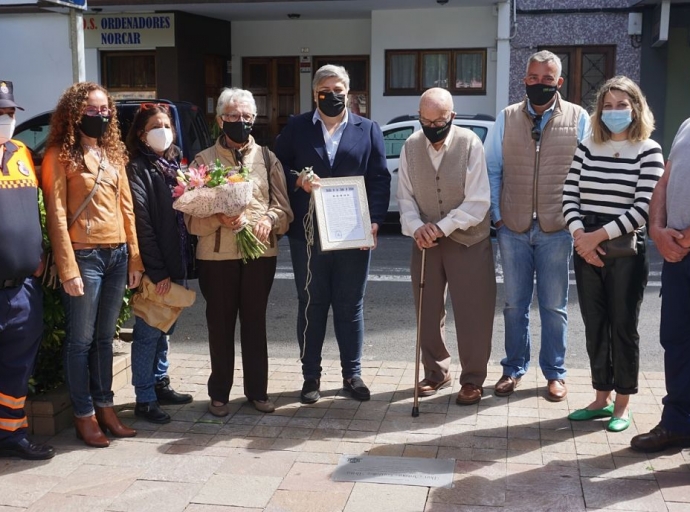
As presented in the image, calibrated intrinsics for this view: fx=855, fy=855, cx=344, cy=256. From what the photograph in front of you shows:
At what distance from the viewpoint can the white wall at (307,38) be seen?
768 inches

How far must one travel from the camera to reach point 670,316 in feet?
15.5

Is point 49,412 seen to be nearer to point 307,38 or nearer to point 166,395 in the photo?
point 166,395

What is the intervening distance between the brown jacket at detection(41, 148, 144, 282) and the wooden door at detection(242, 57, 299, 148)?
15159mm

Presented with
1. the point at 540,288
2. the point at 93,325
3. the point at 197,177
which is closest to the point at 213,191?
the point at 197,177

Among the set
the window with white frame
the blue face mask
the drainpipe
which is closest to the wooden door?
the window with white frame

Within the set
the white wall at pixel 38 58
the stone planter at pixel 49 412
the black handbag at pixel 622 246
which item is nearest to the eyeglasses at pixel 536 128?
the black handbag at pixel 622 246

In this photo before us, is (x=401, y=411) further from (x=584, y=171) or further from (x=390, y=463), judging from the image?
(x=584, y=171)

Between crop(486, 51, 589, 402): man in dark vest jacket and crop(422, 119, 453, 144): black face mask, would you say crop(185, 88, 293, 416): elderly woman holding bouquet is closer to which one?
crop(422, 119, 453, 144): black face mask

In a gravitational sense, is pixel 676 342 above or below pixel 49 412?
above

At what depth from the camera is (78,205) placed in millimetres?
4691

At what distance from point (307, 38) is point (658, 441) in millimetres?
16266

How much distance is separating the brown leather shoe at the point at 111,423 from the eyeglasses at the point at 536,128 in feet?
10.2

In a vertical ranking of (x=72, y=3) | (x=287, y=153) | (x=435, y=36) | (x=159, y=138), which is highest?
(x=435, y=36)

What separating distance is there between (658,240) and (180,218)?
9.13 feet
